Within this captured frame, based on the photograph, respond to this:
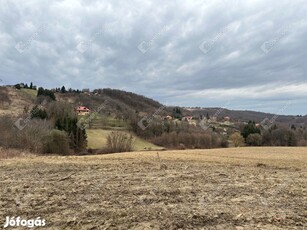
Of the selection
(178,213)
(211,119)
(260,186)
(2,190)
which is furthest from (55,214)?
(211,119)

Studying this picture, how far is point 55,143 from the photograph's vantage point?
50.2 metres

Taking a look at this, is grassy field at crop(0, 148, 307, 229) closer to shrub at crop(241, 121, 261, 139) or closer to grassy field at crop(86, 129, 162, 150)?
grassy field at crop(86, 129, 162, 150)

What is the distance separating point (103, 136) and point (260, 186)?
248ft

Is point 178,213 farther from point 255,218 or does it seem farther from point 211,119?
point 211,119

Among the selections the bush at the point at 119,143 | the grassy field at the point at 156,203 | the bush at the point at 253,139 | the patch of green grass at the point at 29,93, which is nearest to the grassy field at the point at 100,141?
the bush at the point at 119,143

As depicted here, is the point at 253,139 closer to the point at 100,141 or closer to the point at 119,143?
the point at 100,141

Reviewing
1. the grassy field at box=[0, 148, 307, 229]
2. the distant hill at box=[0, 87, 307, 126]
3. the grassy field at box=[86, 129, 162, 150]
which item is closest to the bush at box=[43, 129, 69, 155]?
the grassy field at box=[86, 129, 162, 150]

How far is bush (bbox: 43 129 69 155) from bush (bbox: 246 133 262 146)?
53.3 meters

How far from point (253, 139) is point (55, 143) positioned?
55.8 metres

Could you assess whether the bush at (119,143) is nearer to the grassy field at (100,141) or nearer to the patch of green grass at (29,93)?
the grassy field at (100,141)

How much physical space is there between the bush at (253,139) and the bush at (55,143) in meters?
53.3

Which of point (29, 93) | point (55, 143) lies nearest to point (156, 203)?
point (55, 143)

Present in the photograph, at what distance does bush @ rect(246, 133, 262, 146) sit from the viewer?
85688 mm

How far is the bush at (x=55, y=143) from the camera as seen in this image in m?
49.7
